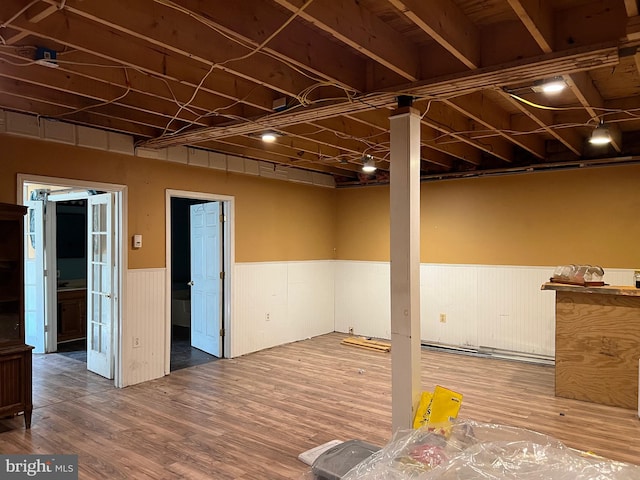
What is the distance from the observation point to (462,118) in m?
4.43

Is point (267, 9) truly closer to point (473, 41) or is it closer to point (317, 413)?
point (473, 41)

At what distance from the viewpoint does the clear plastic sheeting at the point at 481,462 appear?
1.77 meters

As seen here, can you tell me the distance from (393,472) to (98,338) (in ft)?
13.9

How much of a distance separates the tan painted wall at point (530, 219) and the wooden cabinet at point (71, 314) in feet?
14.6

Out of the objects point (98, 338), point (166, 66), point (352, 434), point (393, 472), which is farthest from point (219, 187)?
point (393, 472)

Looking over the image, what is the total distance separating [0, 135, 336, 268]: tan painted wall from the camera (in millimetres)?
4082

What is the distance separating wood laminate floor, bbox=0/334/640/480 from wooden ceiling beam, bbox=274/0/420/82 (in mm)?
2650

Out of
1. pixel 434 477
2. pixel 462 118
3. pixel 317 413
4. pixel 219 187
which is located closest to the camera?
pixel 434 477

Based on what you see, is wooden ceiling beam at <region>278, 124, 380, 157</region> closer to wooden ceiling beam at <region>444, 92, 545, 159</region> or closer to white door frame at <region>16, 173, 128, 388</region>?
wooden ceiling beam at <region>444, 92, 545, 159</region>

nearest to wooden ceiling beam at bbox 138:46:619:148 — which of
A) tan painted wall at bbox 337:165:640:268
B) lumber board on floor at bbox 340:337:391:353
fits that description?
tan painted wall at bbox 337:165:640:268

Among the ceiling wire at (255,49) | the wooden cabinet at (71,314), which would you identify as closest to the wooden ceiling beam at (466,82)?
the ceiling wire at (255,49)

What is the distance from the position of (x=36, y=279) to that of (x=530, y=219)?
6634 mm

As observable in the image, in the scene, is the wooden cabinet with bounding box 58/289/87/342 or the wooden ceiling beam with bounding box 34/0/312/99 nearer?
the wooden ceiling beam with bounding box 34/0/312/99

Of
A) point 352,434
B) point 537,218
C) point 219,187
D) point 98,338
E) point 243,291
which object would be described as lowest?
point 352,434
